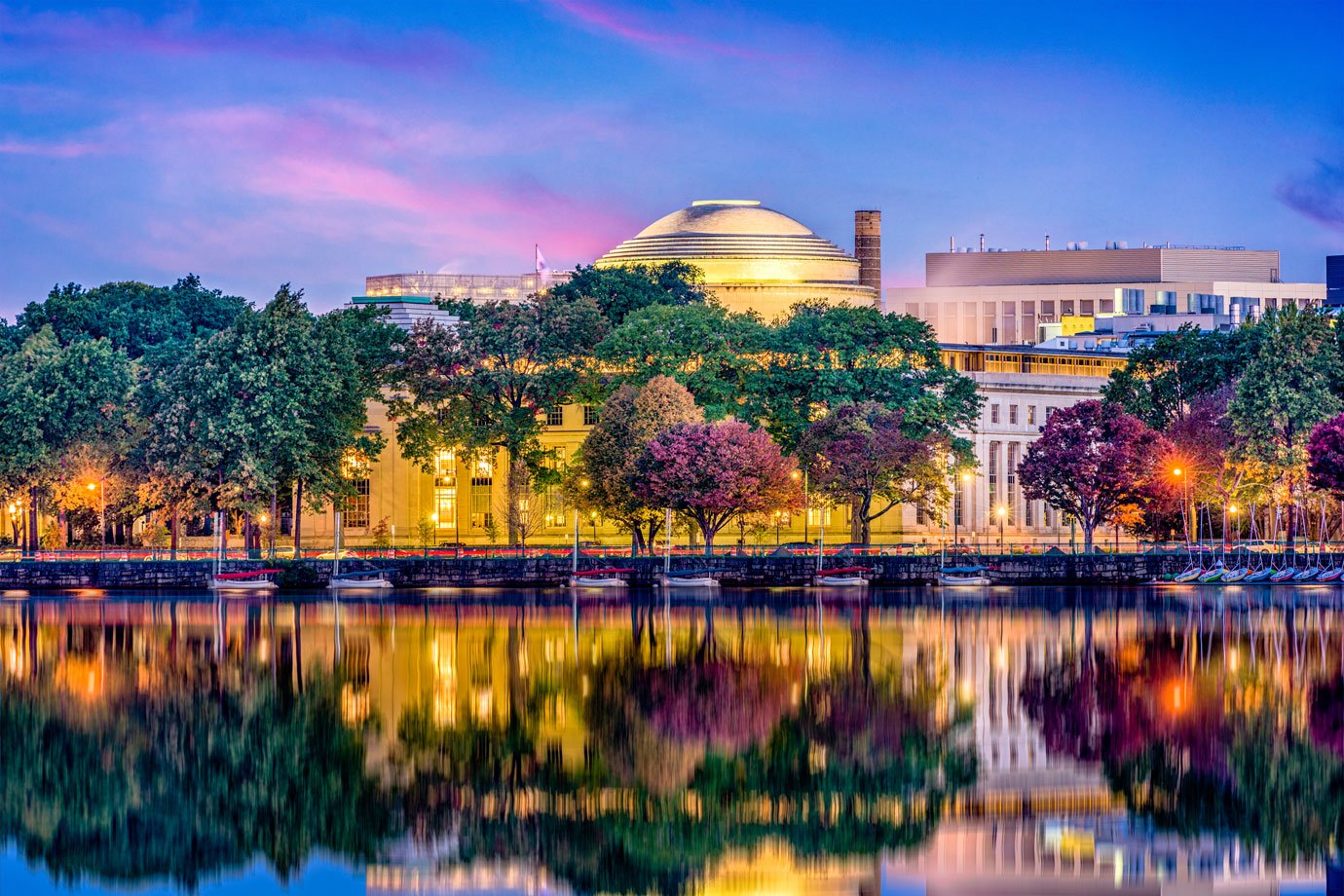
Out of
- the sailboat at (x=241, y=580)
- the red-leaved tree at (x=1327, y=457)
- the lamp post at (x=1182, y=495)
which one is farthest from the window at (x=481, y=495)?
the red-leaved tree at (x=1327, y=457)

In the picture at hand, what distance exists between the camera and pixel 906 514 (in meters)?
138

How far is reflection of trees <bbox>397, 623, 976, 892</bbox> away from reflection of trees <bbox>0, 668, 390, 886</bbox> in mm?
1776

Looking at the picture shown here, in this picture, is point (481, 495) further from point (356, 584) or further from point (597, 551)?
point (356, 584)

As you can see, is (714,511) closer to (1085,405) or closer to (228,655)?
(1085,405)

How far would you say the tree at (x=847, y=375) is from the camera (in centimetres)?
11288

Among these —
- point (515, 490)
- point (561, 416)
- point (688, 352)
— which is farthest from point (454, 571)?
point (561, 416)

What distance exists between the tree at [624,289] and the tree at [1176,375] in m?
25.0

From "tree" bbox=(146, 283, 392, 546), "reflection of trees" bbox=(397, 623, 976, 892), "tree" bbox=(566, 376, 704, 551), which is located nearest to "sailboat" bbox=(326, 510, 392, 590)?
"tree" bbox=(146, 283, 392, 546)

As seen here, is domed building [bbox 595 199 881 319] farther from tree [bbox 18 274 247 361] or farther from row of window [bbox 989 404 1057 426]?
tree [bbox 18 274 247 361]

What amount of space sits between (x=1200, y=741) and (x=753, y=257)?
330 feet

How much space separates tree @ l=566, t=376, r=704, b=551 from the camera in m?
103

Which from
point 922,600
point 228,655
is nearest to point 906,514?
point 922,600

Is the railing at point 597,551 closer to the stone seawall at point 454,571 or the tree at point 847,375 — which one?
the stone seawall at point 454,571

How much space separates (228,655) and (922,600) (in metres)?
31.3
